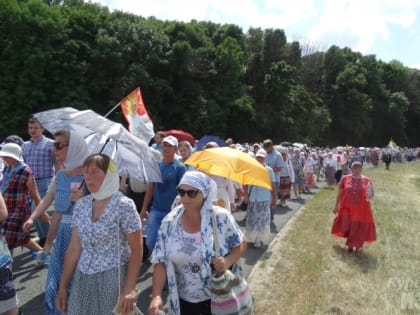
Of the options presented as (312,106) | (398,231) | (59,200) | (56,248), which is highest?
(312,106)

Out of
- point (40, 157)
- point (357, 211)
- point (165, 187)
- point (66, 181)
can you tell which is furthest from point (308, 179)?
point (66, 181)

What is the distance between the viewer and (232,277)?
299 cm

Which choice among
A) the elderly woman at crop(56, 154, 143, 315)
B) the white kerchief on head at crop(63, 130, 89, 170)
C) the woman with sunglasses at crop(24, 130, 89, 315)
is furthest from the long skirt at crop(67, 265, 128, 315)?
the white kerchief on head at crop(63, 130, 89, 170)

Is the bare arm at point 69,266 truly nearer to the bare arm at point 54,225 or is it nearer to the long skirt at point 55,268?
the long skirt at point 55,268

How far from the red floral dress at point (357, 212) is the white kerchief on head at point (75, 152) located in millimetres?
6263

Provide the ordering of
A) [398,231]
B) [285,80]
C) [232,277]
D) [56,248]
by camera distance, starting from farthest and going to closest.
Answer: [285,80] → [398,231] → [56,248] → [232,277]

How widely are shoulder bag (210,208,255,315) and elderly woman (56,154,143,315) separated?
55cm

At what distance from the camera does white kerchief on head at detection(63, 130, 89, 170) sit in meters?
3.81

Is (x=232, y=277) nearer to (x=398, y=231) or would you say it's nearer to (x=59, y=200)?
(x=59, y=200)

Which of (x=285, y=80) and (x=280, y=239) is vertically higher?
(x=285, y=80)

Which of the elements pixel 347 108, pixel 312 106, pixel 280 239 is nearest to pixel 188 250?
pixel 280 239

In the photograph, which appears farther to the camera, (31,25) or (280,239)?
(31,25)

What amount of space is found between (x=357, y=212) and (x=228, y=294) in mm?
6372

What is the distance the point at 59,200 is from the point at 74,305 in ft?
3.78
